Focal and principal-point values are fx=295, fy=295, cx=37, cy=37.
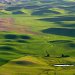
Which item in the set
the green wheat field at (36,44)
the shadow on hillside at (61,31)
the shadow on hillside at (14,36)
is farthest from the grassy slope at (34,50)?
the shadow on hillside at (61,31)

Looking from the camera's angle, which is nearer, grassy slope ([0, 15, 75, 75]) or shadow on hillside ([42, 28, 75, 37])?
grassy slope ([0, 15, 75, 75])

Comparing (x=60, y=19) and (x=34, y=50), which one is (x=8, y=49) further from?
(x=60, y=19)

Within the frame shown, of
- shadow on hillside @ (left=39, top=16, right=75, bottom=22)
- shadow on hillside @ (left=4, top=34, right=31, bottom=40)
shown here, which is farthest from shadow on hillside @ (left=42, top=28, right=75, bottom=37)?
shadow on hillside @ (left=39, top=16, right=75, bottom=22)

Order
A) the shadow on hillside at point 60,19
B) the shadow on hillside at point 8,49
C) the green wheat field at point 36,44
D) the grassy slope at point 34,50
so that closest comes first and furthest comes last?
the grassy slope at point 34,50 → the green wheat field at point 36,44 → the shadow on hillside at point 8,49 → the shadow on hillside at point 60,19

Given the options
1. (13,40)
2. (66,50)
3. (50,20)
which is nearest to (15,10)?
(50,20)

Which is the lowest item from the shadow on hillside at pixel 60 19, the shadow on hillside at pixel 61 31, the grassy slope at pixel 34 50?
the grassy slope at pixel 34 50

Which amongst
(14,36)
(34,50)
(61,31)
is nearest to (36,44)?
(34,50)

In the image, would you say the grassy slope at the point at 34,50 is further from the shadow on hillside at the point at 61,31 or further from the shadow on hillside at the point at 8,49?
the shadow on hillside at the point at 61,31

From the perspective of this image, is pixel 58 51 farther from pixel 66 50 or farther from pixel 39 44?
pixel 39 44

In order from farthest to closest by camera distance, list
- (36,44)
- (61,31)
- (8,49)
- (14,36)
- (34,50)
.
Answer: (61,31)
(14,36)
(36,44)
(8,49)
(34,50)

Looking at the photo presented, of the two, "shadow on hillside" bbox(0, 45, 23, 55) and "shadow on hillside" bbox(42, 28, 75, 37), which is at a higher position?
"shadow on hillside" bbox(42, 28, 75, 37)

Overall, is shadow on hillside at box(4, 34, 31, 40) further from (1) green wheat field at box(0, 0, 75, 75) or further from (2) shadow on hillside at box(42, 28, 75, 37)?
(2) shadow on hillside at box(42, 28, 75, 37)
